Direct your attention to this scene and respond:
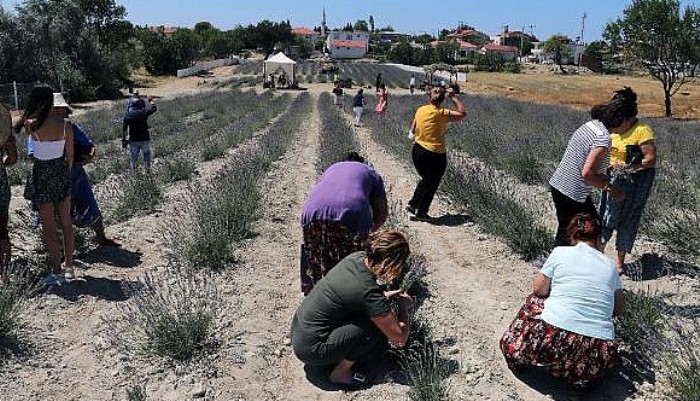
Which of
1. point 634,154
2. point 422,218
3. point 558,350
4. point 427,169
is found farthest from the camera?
point 422,218

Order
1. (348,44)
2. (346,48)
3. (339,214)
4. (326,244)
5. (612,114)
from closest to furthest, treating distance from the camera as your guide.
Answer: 1. (339,214)
2. (326,244)
3. (612,114)
4. (346,48)
5. (348,44)

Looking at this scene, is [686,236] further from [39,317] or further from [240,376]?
[39,317]

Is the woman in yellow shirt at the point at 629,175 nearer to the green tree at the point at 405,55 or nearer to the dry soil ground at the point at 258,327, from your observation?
the dry soil ground at the point at 258,327

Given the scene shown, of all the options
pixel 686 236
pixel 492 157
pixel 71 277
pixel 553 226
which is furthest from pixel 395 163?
pixel 71 277

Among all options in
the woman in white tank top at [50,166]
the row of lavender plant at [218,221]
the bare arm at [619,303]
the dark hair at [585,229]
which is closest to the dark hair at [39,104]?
the woman in white tank top at [50,166]

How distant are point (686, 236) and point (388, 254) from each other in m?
3.58

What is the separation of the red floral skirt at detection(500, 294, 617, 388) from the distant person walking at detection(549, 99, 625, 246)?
100 cm

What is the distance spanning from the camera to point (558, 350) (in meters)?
3.32

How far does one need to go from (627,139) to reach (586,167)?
28.1 inches

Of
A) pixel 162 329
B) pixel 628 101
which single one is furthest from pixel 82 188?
pixel 628 101

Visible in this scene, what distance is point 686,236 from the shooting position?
17.8 ft

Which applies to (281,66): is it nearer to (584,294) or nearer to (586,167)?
(586,167)

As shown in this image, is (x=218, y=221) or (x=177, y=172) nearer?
(x=218, y=221)

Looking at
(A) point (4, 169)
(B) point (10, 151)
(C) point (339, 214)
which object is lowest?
(C) point (339, 214)
